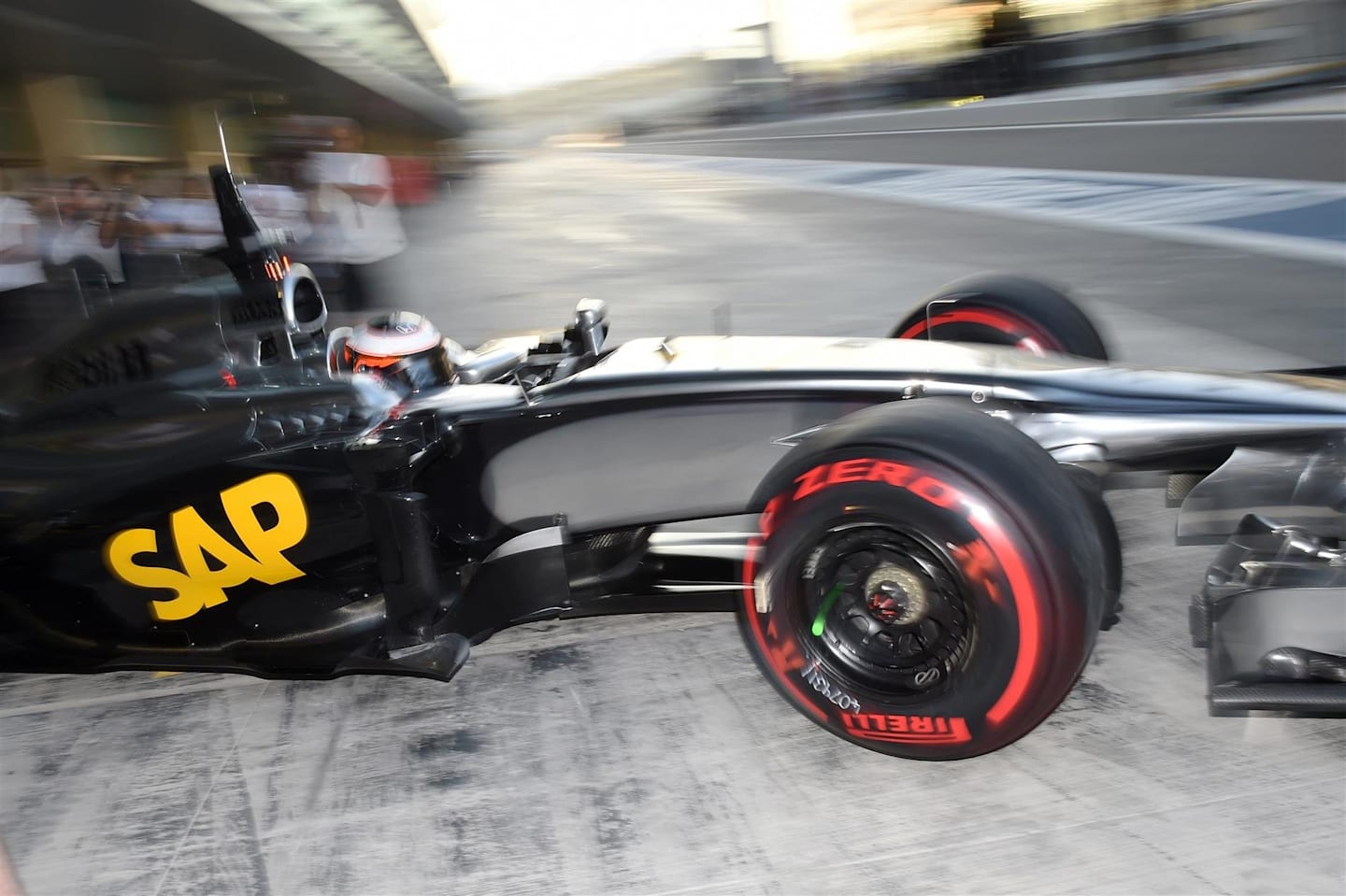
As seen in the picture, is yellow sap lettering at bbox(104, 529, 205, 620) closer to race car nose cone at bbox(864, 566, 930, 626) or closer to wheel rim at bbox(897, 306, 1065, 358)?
race car nose cone at bbox(864, 566, 930, 626)

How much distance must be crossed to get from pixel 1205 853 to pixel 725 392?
4.54 feet

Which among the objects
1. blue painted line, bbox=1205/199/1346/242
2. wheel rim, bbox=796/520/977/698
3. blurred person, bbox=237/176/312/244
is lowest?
wheel rim, bbox=796/520/977/698

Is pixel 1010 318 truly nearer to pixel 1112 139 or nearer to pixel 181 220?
pixel 181 220

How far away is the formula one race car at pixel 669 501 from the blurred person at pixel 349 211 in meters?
2.91

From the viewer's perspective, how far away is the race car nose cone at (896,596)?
222 centimetres

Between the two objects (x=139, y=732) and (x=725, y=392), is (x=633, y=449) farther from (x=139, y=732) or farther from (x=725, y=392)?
(x=139, y=732)

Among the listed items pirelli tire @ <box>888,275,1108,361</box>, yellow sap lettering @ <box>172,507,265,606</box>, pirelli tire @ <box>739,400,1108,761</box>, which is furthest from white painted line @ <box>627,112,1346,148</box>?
yellow sap lettering @ <box>172,507,265,606</box>

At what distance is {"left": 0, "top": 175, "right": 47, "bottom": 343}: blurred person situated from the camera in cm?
695

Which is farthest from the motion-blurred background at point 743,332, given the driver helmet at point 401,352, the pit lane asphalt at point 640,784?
the driver helmet at point 401,352

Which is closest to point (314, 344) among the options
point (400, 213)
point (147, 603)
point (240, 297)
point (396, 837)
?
point (240, 297)

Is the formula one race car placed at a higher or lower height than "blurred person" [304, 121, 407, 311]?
lower

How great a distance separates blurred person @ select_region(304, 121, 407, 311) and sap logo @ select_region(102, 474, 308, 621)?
3.32 meters

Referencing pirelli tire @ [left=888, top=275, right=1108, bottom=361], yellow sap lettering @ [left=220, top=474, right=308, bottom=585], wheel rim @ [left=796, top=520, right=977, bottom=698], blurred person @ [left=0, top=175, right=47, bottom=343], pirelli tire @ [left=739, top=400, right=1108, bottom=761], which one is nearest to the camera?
pirelli tire @ [left=739, top=400, right=1108, bottom=761]

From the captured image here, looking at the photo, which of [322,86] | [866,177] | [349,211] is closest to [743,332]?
[349,211]
